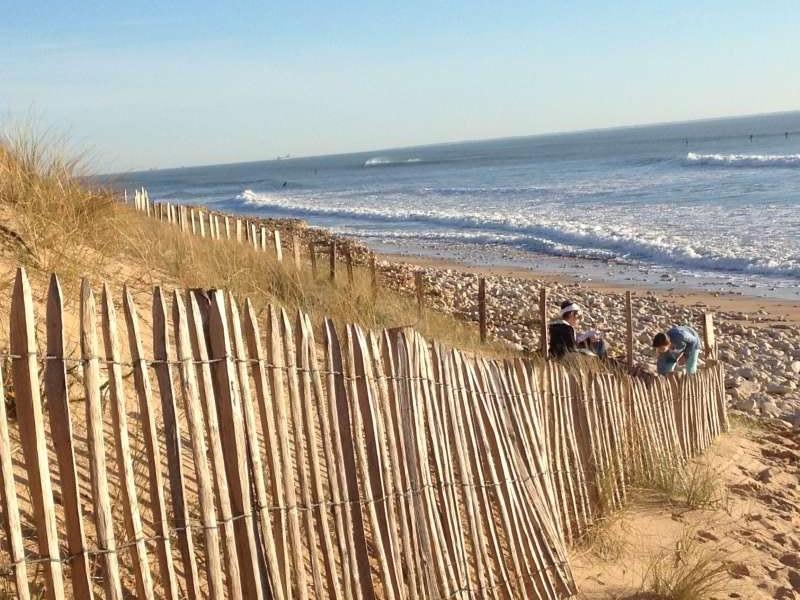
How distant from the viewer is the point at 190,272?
8453mm

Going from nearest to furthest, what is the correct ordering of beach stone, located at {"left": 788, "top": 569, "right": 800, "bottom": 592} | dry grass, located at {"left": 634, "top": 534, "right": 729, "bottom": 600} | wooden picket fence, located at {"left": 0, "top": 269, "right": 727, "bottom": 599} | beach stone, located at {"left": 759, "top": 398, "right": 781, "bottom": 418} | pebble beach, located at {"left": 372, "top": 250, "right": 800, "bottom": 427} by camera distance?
wooden picket fence, located at {"left": 0, "top": 269, "right": 727, "bottom": 599}
dry grass, located at {"left": 634, "top": 534, "right": 729, "bottom": 600}
beach stone, located at {"left": 788, "top": 569, "right": 800, "bottom": 592}
beach stone, located at {"left": 759, "top": 398, "right": 781, "bottom": 418}
pebble beach, located at {"left": 372, "top": 250, "right": 800, "bottom": 427}

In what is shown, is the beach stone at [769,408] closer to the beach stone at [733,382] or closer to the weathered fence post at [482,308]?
the beach stone at [733,382]

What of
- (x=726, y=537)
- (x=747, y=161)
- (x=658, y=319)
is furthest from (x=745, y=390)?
(x=747, y=161)

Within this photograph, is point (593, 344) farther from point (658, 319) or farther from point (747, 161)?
point (747, 161)

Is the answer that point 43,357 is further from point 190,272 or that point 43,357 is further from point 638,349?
point 638,349

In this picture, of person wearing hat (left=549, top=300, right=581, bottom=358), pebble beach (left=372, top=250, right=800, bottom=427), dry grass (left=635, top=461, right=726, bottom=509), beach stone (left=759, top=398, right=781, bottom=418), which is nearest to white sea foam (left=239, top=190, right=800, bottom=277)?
pebble beach (left=372, top=250, right=800, bottom=427)

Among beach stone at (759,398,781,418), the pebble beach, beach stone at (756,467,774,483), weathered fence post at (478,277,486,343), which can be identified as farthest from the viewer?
weathered fence post at (478,277,486,343)

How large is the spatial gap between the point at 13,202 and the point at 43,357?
17.0 ft

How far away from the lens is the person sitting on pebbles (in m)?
9.03

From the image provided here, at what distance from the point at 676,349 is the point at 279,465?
6676mm

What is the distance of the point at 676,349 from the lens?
9.18 metres

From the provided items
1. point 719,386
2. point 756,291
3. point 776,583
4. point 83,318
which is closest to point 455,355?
point 83,318

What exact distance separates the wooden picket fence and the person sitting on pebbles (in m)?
3.41

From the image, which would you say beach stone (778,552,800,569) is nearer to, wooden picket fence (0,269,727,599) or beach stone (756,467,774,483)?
wooden picket fence (0,269,727,599)
